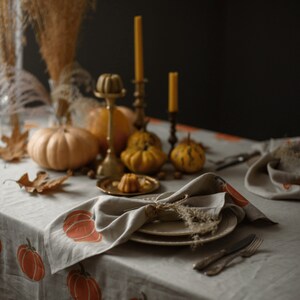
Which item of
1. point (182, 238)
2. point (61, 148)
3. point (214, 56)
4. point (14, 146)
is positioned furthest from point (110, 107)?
point (214, 56)

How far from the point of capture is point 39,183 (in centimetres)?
135

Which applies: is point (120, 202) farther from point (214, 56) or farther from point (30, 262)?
point (214, 56)

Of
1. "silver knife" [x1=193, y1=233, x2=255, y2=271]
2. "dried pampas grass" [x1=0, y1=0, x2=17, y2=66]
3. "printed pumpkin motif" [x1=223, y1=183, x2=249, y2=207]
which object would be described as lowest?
"silver knife" [x1=193, y1=233, x2=255, y2=271]

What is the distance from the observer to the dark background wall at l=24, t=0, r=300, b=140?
2633 millimetres

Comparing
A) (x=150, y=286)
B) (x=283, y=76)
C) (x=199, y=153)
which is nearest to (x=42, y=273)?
(x=150, y=286)

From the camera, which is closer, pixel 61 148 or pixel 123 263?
pixel 123 263

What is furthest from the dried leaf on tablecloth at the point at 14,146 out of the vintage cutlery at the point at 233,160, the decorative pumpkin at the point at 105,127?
the vintage cutlery at the point at 233,160

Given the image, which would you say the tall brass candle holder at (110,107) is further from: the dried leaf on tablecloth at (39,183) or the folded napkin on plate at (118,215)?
the folded napkin on plate at (118,215)

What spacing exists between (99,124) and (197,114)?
66.3 inches

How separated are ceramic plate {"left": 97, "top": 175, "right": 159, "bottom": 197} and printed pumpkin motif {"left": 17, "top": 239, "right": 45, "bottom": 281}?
0.25 meters

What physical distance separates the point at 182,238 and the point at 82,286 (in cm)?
21

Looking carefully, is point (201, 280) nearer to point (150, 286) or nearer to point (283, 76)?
point (150, 286)

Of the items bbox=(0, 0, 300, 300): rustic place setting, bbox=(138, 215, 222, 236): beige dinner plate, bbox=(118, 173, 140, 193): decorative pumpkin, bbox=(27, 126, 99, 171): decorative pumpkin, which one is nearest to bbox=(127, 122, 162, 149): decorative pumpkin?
bbox=(0, 0, 300, 300): rustic place setting

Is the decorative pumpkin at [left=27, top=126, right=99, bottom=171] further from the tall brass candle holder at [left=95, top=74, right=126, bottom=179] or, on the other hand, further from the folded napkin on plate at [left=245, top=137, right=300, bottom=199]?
the folded napkin on plate at [left=245, top=137, right=300, bottom=199]
